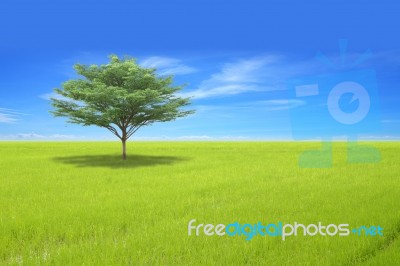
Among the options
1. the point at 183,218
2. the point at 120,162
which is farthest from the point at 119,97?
the point at 183,218

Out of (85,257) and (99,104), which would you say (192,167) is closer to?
(99,104)

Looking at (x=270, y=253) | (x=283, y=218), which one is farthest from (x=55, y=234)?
(x=283, y=218)

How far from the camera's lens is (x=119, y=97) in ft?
82.3

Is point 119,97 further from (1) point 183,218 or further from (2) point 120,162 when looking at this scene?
(1) point 183,218

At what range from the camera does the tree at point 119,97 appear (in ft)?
84.4

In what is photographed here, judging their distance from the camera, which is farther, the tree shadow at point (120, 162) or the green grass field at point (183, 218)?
the tree shadow at point (120, 162)

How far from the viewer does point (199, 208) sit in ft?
33.3

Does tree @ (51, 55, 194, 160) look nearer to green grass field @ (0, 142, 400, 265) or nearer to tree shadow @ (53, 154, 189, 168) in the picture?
tree shadow @ (53, 154, 189, 168)

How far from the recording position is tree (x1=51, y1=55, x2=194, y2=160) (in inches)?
1013

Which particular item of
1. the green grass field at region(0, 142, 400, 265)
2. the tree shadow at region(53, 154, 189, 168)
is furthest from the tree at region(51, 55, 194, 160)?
the green grass field at region(0, 142, 400, 265)

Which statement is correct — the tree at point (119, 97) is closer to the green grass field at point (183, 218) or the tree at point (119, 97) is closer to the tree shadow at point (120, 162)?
the tree shadow at point (120, 162)

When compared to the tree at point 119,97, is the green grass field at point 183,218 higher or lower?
lower

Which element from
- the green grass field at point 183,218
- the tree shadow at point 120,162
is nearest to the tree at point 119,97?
the tree shadow at point 120,162

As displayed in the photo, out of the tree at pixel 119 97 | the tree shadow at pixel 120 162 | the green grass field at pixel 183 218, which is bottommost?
the green grass field at pixel 183 218
